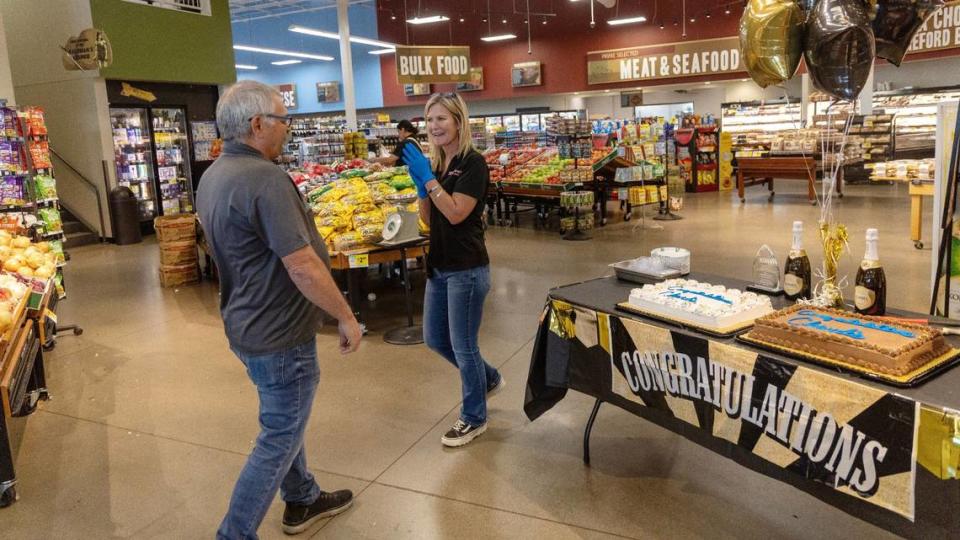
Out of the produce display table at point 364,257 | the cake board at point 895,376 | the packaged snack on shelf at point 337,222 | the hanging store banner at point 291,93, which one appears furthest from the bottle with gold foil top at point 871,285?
the hanging store banner at point 291,93

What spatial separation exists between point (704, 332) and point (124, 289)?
22.6ft

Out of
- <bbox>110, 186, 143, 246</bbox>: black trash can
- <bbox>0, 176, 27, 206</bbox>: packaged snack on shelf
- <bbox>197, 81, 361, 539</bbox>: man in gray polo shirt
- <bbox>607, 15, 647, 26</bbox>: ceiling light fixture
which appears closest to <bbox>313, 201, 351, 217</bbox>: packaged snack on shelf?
<bbox>197, 81, 361, 539</bbox>: man in gray polo shirt

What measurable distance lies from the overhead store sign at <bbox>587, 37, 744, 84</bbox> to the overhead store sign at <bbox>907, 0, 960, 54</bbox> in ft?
14.3

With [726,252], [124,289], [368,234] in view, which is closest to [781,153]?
[726,252]

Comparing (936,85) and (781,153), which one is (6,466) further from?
(936,85)

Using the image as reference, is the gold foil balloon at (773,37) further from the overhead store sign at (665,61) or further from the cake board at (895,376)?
the overhead store sign at (665,61)

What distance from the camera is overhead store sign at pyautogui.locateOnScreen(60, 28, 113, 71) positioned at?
10.2 metres

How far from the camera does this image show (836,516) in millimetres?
2521

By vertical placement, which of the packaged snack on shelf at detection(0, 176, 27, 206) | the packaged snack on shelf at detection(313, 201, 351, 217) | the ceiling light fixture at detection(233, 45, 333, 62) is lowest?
the packaged snack on shelf at detection(313, 201, 351, 217)

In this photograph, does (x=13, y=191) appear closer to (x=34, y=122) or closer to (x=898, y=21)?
(x=34, y=122)

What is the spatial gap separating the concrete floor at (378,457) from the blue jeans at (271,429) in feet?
1.50

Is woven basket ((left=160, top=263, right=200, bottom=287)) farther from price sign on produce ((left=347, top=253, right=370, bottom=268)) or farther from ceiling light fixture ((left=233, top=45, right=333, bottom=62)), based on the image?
ceiling light fixture ((left=233, top=45, right=333, bottom=62))

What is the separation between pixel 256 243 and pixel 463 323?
1185mm

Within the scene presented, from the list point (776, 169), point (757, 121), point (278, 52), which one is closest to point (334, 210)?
point (776, 169)
